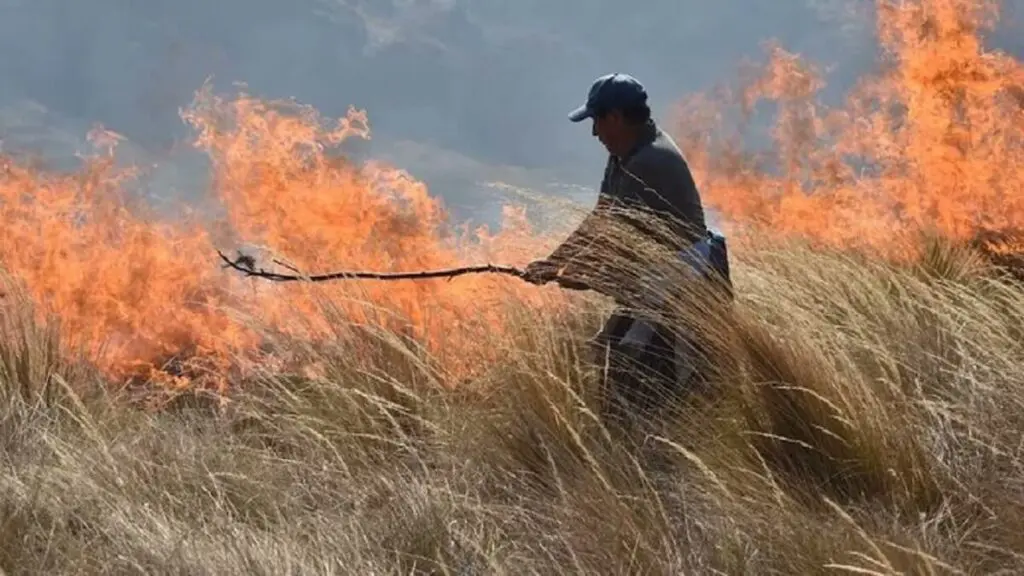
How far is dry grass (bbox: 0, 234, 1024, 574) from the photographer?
7.14ft

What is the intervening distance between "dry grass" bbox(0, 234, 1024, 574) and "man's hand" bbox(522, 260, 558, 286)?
135mm

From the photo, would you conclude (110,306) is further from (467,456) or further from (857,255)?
(467,456)

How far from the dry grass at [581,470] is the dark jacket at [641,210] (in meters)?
0.24

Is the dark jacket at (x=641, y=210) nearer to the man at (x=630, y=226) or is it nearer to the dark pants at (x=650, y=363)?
the man at (x=630, y=226)

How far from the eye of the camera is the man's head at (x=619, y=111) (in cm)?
363

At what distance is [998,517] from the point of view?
2209mm

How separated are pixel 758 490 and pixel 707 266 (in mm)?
963

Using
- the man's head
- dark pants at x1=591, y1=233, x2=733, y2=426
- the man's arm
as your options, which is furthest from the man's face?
dark pants at x1=591, y1=233, x2=733, y2=426

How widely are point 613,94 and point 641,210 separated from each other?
0.45 meters

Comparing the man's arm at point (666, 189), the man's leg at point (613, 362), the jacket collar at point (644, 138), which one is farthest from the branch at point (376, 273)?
the jacket collar at point (644, 138)

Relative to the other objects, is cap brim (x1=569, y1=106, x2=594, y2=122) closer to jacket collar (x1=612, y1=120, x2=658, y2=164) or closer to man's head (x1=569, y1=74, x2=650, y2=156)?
man's head (x1=569, y1=74, x2=650, y2=156)

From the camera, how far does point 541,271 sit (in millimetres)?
3385

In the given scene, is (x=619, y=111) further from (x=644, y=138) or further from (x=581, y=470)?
(x=581, y=470)

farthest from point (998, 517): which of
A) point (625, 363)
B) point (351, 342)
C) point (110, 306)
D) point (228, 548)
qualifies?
point (110, 306)
